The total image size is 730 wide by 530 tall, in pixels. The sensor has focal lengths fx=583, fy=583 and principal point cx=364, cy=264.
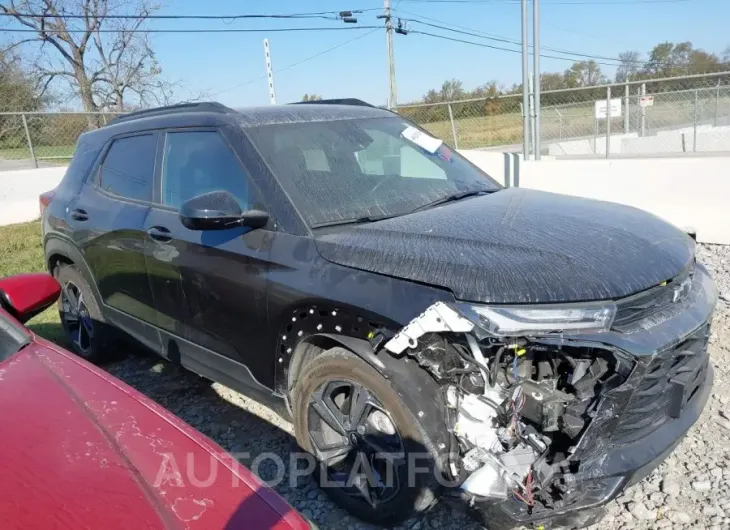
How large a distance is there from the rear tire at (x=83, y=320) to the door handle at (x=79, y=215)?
469mm

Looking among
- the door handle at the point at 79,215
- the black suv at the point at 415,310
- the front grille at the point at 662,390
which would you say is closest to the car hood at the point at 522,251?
the black suv at the point at 415,310

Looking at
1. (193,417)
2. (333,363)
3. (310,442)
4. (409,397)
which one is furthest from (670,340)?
(193,417)

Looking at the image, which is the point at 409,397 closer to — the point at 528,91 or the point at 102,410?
the point at 102,410

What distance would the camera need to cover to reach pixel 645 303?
2318mm

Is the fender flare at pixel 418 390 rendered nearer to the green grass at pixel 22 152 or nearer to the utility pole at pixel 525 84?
the utility pole at pixel 525 84

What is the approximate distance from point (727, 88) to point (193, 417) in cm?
1818

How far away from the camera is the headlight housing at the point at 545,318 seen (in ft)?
7.02

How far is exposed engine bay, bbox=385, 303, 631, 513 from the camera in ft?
7.21

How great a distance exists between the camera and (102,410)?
195cm

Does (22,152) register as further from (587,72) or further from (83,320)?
(587,72)

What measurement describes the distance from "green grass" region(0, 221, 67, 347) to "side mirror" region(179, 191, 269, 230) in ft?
11.1

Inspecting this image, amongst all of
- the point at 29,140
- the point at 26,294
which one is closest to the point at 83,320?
the point at 26,294

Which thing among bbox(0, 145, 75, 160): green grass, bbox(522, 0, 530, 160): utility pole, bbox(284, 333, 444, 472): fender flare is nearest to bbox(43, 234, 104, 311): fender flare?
bbox(284, 333, 444, 472): fender flare

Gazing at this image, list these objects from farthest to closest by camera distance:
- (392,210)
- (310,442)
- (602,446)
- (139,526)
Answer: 1. (392,210)
2. (310,442)
3. (602,446)
4. (139,526)
